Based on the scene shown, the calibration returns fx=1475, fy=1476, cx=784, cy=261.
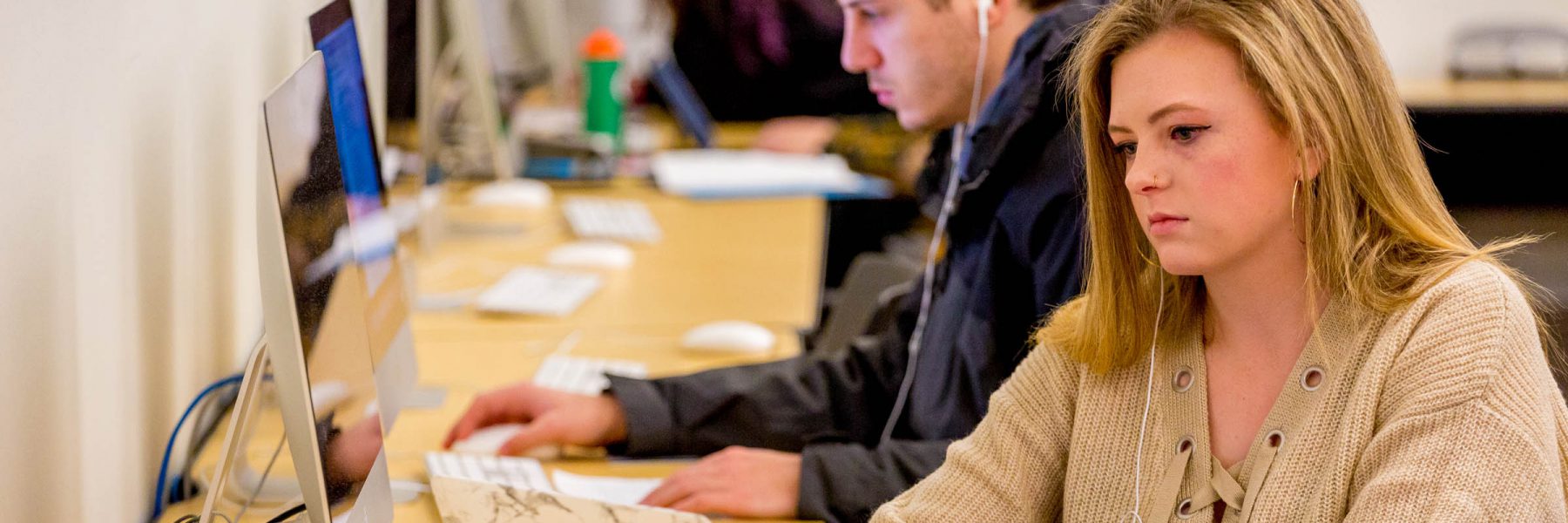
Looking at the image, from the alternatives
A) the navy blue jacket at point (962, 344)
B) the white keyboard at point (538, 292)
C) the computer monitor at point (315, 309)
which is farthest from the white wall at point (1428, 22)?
the computer monitor at point (315, 309)

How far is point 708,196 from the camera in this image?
2.88m

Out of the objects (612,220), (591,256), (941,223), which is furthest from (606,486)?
(612,220)

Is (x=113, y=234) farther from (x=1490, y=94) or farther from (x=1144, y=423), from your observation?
(x=1490, y=94)

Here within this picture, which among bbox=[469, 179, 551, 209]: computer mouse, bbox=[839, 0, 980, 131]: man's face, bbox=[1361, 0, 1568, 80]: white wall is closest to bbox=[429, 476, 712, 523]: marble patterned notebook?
bbox=[839, 0, 980, 131]: man's face

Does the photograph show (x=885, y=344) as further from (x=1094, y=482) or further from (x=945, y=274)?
(x=1094, y=482)

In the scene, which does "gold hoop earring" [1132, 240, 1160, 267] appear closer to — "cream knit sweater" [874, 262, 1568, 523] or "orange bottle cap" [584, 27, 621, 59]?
"cream knit sweater" [874, 262, 1568, 523]

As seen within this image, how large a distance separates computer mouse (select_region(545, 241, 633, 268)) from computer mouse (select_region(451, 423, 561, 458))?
2.58ft

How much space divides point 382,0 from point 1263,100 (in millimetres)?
1784

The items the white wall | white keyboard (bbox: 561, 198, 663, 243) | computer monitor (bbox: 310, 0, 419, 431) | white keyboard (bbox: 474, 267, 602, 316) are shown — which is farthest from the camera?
the white wall

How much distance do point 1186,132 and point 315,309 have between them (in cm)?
60

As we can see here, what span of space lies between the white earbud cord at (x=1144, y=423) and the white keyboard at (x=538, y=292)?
3.56ft

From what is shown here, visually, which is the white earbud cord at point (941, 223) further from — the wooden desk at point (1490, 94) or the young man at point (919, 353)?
the wooden desk at point (1490, 94)

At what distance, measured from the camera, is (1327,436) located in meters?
1.02

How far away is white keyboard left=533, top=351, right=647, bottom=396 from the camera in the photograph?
1.72 m
